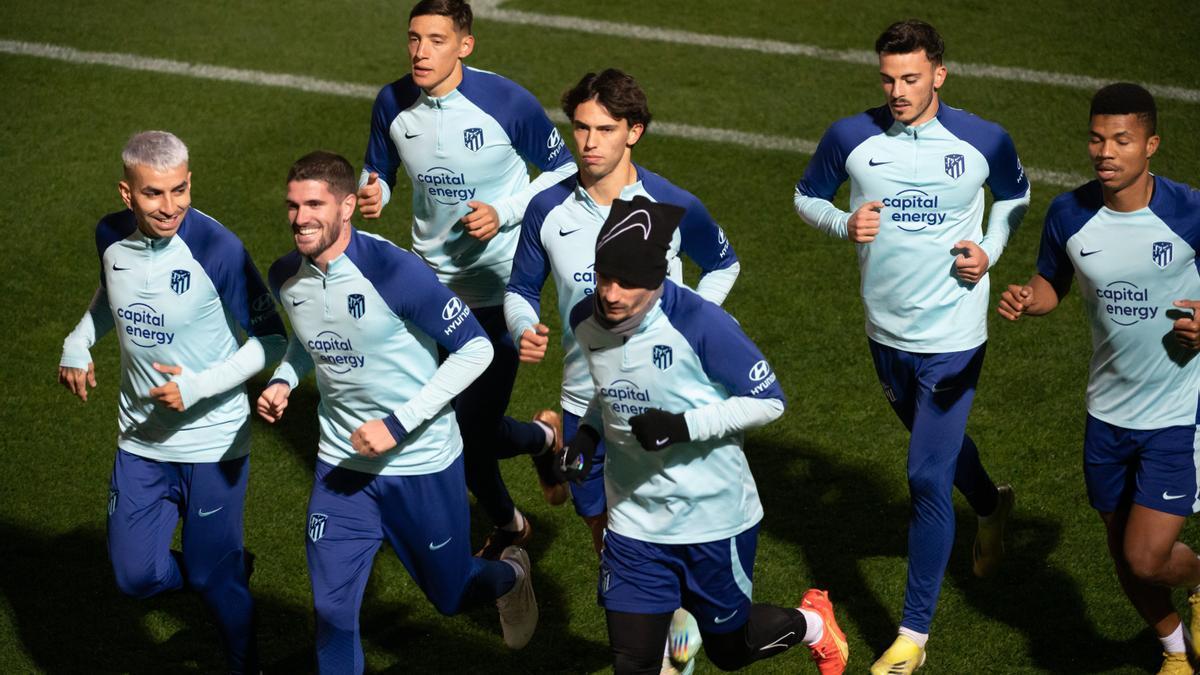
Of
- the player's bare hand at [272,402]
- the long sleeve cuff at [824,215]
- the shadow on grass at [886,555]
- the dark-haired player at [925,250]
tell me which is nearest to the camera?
the player's bare hand at [272,402]

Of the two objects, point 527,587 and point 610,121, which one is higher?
point 610,121

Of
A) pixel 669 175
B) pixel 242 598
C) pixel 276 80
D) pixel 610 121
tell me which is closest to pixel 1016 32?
pixel 669 175

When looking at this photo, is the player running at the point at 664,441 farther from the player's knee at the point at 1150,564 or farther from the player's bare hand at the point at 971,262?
the player's knee at the point at 1150,564

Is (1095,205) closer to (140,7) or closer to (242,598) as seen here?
(242,598)

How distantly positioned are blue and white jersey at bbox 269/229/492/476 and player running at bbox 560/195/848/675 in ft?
1.99

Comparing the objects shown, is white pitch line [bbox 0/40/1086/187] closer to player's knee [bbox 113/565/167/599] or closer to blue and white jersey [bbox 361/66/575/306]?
blue and white jersey [bbox 361/66/575/306]

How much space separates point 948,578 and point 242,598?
3326 millimetres

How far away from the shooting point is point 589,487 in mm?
6863

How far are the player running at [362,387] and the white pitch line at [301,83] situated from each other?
6106 mm

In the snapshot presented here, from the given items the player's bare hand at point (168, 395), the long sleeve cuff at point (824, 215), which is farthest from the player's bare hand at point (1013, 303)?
the player's bare hand at point (168, 395)

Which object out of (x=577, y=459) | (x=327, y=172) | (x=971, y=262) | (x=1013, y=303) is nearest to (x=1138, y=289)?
(x=1013, y=303)

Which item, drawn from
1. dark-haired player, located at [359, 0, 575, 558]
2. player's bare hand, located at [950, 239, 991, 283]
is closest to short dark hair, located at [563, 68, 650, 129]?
dark-haired player, located at [359, 0, 575, 558]

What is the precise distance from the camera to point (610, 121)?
20.1ft

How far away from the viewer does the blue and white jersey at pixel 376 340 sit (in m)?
5.83
